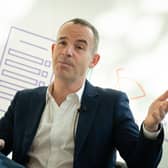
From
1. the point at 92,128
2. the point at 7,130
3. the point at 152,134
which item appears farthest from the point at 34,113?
the point at 152,134

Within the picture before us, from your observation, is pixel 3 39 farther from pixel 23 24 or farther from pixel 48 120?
pixel 48 120

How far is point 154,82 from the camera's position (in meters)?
1.78

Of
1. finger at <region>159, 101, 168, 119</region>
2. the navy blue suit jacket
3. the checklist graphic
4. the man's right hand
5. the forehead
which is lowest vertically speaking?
the man's right hand

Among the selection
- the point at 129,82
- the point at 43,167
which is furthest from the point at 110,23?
the point at 43,167

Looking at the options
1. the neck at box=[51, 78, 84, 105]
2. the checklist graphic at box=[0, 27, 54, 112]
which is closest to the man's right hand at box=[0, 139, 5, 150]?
the neck at box=[51, 78, 84, 105]

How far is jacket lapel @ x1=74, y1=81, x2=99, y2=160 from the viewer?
135 centimetres

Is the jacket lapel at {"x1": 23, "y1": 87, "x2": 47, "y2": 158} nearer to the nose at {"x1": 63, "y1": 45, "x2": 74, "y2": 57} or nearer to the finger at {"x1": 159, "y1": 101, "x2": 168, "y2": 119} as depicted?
the nose at {"x1": 63, "y1": 45, "x2": 74, "y2": 57}

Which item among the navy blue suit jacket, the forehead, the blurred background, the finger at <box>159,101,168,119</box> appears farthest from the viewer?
the blurred background

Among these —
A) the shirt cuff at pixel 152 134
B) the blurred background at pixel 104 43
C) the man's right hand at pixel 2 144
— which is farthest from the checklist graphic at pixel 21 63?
the shirt cuff at pixel 152 134

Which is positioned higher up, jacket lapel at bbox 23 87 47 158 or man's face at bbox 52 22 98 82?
man's face at bbox 52 22 98 82

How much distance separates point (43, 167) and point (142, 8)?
980mm

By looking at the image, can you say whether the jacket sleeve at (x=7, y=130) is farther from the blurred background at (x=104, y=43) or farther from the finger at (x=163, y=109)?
the finger at (x=163, y=109)

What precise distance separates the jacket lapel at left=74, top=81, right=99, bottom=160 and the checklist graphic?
0.44m

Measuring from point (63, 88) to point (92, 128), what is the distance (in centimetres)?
24
